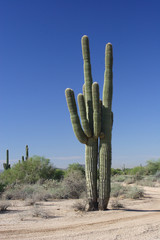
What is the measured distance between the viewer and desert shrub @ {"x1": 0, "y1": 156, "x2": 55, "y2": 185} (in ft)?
67.6

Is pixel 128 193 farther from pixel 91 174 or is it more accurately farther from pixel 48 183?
pixel 48 183

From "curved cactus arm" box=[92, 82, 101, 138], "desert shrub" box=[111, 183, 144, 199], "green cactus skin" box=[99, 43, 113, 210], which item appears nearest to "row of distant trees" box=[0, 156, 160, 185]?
"desert shrub" box=[111, 183, 144, 199]

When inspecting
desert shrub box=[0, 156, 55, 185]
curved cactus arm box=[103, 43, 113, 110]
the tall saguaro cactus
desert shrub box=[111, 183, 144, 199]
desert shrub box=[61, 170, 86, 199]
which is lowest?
desert shrub box=[111, 183, 144, 199]

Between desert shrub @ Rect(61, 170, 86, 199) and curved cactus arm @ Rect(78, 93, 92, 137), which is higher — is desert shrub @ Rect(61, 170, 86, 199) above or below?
below

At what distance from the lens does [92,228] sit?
7277mm

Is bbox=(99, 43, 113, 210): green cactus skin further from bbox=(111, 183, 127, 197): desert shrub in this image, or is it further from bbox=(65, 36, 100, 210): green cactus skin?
bbox=(111, 183, 127, 197): desert shrub

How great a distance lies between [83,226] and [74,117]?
14.1 feet

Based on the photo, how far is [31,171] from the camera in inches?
837

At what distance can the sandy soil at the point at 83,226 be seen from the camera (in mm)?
6520

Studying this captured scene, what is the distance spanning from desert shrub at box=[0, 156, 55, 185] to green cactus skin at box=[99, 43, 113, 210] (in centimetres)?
1166

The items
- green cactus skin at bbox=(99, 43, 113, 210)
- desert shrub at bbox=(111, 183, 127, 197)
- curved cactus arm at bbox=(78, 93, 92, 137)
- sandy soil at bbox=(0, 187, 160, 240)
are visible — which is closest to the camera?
sandy soil at bbox=(0, 187, 160, 240)

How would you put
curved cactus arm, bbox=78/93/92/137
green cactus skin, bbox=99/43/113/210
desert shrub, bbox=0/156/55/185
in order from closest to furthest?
green cactus skin, bbox=99/43/113/210, curved cactus arm, bbox=78/93/92/137, desert shrub, bbox=0/156/55/185

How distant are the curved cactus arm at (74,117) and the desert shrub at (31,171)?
1160cm

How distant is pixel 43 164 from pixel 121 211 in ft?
42.6
